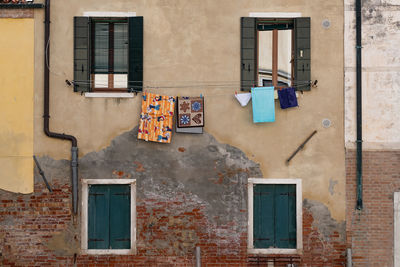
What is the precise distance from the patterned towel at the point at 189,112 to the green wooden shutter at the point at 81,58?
172cm

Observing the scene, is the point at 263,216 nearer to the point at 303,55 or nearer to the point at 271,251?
the point at 271,251

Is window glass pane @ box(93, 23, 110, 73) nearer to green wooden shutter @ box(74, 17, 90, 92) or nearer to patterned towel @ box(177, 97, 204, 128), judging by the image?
green wooden shutter @ box(74, 17, 90, 92)

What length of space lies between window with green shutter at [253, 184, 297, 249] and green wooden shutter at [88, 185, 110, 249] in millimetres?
2667

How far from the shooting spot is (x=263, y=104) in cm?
706

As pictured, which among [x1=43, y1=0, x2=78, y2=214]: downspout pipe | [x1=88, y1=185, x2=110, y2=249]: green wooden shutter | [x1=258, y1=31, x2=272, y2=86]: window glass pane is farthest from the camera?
[x1=258, y1=31, x2=272, y2=86]: window glass pane

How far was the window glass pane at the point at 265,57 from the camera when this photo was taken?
7.30 meters

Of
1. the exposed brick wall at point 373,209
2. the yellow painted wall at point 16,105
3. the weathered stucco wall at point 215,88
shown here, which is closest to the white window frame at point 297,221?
the weathered stucco wall at point 215,88

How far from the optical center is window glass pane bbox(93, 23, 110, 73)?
24.1 feet

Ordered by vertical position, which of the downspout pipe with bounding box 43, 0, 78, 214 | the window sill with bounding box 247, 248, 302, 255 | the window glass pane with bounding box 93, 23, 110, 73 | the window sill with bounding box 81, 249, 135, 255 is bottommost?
the window sill with bounding box 81, 249, 135, 255

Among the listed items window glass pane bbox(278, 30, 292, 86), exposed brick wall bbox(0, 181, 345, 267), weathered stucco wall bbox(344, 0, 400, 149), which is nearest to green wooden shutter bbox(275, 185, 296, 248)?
→ exposed brick wall bbox(0, 181, 345, 267)

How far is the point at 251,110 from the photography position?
282 inches

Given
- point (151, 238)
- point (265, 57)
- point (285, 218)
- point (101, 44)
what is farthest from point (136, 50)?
point (285, 218)

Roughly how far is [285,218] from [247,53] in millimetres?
3047

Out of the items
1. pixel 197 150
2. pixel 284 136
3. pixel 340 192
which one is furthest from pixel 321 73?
pixel 197 150
